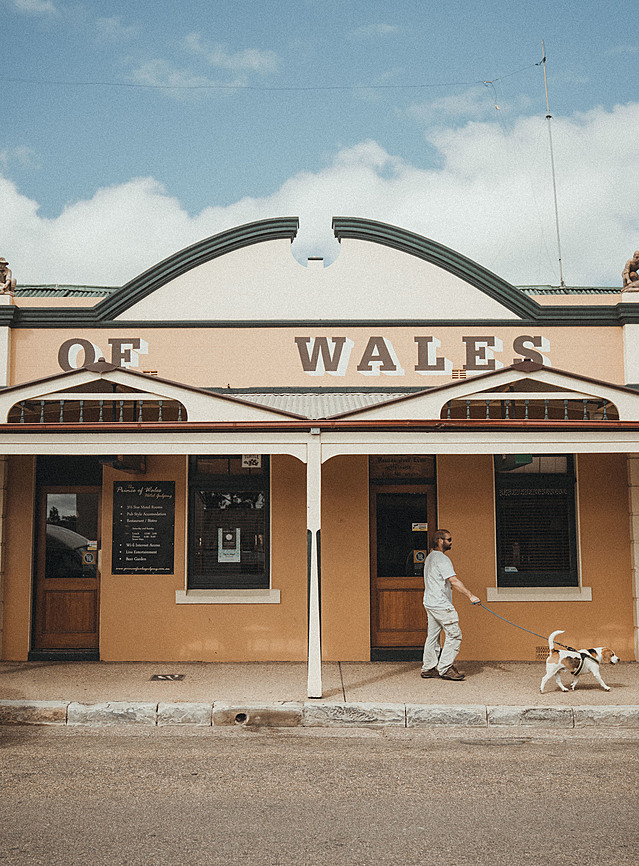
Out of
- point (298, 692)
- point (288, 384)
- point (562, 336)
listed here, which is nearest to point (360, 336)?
point (288, 384)

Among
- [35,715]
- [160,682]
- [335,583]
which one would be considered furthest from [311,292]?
[35,715]

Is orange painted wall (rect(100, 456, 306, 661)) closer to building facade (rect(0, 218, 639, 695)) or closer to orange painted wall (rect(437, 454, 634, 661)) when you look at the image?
building facade (rect(0, 218, 639, 695))

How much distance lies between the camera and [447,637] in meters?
8.34

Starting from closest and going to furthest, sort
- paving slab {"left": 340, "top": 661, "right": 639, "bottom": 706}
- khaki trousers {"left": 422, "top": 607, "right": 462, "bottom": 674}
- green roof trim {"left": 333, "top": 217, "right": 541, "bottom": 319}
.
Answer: paving slab {"left": 340, "top": 661, "right": 639, "bottom": 706}
khaki trousers {"left": 422, "top": 607, "right": 462, "bottom": 674}
green roof trim {"left": 333, "top": 217, "right": 541, "bottom": 319}

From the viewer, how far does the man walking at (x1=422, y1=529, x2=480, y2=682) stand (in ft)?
27.2

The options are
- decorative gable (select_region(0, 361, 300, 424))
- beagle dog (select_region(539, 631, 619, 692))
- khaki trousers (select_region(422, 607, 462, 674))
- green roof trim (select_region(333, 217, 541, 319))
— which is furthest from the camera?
green roof trim (select_region(333, 217, 541, 319))

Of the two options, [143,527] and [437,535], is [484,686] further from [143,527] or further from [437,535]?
[143,527]

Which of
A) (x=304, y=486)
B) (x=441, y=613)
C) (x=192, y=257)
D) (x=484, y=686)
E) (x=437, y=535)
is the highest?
(x=192, y=257)

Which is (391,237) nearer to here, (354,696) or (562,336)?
(562,336)

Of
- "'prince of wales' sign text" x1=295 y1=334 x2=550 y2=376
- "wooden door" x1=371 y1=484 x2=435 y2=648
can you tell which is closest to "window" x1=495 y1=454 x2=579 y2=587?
"wooden door" x1=371 y1=484 x2=435 y2=648

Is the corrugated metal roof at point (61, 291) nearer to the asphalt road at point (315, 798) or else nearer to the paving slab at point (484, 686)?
the paving slab at point (484, 686)

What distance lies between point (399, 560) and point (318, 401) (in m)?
2.29

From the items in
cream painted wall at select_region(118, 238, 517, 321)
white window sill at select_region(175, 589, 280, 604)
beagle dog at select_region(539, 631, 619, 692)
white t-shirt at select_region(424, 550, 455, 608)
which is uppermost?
cream painted wall at select_region(118, 238, 517, 321)

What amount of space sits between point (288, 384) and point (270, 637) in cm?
318
